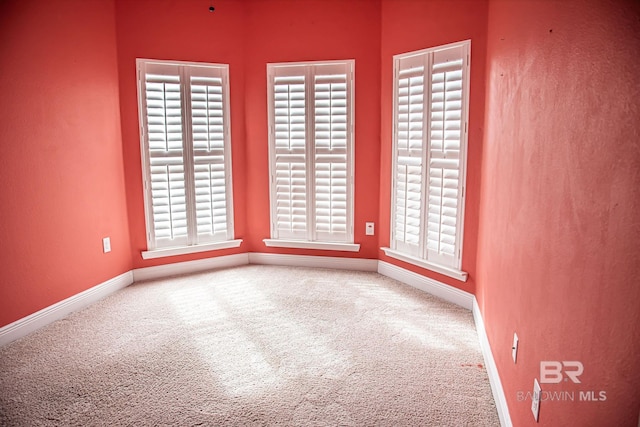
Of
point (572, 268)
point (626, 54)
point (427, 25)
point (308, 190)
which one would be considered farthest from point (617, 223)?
point (308, 190)

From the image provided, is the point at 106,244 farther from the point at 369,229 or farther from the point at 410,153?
the point at 410,153

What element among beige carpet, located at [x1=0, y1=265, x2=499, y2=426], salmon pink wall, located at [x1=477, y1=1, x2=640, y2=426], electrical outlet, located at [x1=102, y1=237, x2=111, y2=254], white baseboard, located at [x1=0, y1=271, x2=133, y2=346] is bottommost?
beige carpet, located at [x1=0, y1=265, x2=499, y2=426]

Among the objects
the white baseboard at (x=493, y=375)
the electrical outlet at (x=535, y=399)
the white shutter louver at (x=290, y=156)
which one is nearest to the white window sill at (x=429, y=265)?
the white baseboard at (x=493, y=375)

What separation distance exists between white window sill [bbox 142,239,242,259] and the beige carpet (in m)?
0.41

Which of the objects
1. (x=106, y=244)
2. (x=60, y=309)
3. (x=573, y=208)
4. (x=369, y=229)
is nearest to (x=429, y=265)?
(x=369, y=229)

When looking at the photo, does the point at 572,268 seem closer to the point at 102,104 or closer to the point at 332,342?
the point at 332,342

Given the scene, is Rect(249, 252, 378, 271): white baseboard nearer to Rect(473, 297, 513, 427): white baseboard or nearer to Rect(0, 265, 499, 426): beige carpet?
Rect(0, 265, 499, 426): beige carpet

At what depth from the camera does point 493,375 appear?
8.20 feet

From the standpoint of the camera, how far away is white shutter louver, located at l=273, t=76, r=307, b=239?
14.5 feet

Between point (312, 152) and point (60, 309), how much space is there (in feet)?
8.29

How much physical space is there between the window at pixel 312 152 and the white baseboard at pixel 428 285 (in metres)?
0.43

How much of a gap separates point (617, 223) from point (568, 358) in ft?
1.63

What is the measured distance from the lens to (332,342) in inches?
121

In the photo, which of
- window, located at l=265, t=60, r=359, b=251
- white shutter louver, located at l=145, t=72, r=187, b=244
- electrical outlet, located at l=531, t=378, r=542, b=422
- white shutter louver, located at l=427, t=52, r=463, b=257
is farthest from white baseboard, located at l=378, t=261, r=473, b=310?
white shutter louver, located at l=145, t=72, r=187, b=244
